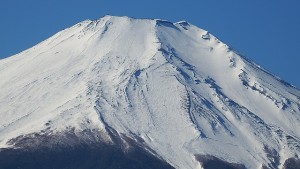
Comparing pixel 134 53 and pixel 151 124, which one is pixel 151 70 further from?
pixel 151 124

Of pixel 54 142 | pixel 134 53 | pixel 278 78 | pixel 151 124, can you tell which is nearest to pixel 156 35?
pixel 134 53

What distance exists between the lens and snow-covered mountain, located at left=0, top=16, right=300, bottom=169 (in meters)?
117

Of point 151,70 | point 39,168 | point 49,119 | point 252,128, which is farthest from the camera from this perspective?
point 151,70

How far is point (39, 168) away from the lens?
10788cm

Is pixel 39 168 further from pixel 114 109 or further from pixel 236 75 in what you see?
pixel 236 75

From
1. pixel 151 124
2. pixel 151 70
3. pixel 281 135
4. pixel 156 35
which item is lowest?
pixel 281 135

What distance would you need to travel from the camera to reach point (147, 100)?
133 metres

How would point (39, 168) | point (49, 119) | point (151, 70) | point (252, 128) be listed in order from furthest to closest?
point (151, 70) < point (252, 128) < point (49, 119) < point (39, 168)

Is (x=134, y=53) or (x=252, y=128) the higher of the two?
(x=134, y=53)

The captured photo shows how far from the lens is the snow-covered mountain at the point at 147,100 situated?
117 meters

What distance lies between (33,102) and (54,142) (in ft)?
61.3

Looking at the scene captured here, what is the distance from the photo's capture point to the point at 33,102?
13212 cm

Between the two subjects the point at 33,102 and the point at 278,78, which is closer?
the point at 33,102

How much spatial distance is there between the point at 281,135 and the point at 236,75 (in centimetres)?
2077
